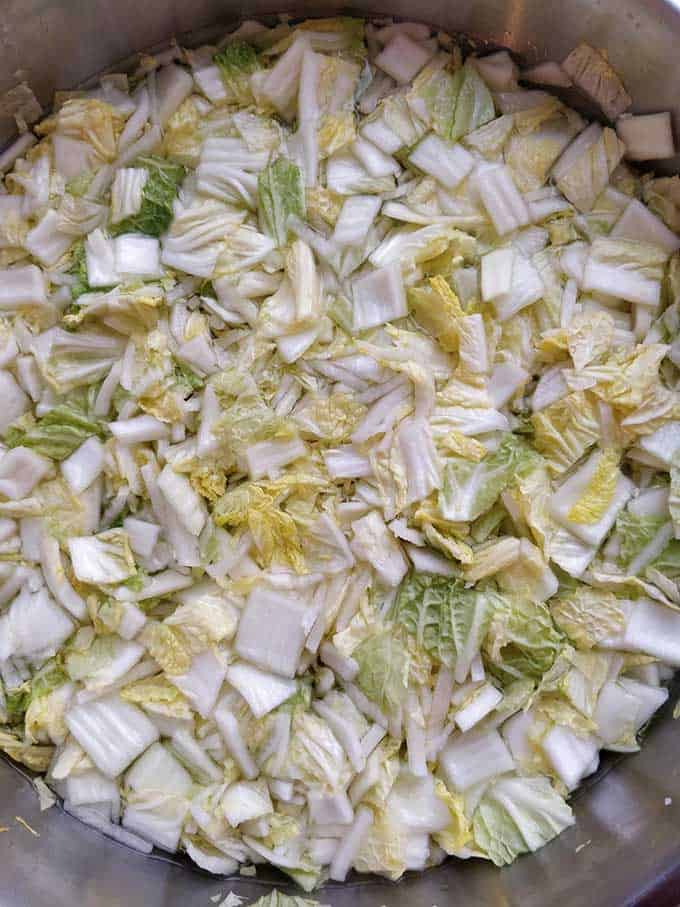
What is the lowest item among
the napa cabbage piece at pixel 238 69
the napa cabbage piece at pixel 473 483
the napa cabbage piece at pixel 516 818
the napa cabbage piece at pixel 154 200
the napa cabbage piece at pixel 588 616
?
the napa cabbage piece at pixel 516 818

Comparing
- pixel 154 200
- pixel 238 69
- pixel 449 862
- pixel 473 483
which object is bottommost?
pixel 449 862

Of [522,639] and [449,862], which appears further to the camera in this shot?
[449,862]

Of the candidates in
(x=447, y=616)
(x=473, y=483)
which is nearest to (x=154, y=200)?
(x=473, y=483)

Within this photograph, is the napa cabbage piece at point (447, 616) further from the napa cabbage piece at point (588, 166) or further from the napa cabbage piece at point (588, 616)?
the napa cabbage piece at point (588, 166)

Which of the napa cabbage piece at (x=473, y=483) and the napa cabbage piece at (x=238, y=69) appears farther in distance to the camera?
the napa cabbage piece at (x=238, y=69)

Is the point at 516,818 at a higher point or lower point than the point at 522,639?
lower

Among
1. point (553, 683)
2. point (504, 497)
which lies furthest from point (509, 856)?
point (504, 497)

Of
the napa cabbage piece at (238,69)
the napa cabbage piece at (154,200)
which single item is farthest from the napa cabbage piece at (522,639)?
the napa cabbage piece at (238,69)

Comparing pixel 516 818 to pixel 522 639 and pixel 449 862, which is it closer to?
pixel 449 862

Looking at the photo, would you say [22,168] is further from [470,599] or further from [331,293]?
[470,599]

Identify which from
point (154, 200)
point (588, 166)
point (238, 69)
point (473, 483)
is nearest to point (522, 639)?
point (473, 483)
